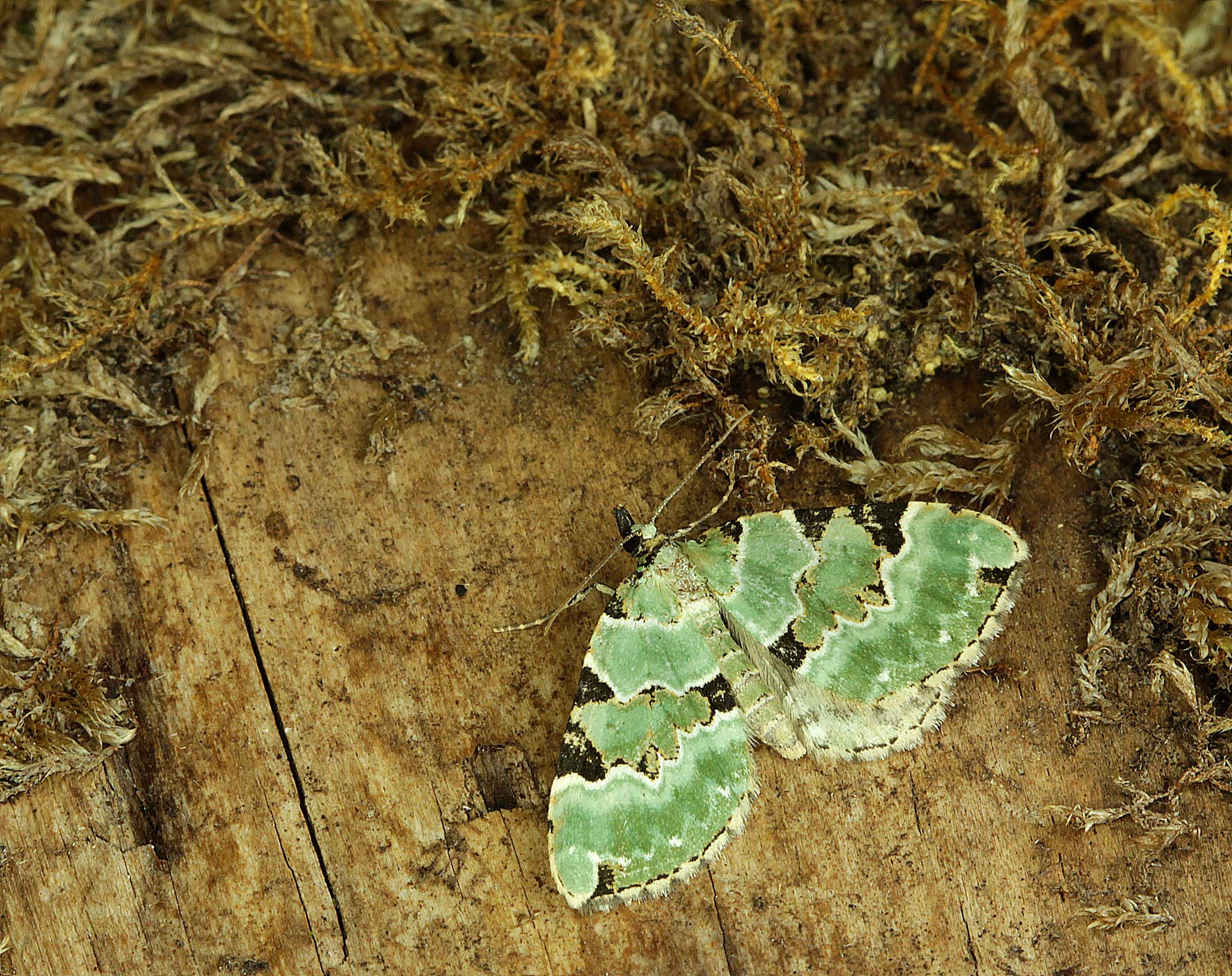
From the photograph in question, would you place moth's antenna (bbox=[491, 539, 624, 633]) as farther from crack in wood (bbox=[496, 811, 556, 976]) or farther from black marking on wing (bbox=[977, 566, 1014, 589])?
black marking on wing (bbox=[977, 566, 1014, 589])

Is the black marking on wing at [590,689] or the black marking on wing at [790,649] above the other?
the black marking on wing at [790,649]

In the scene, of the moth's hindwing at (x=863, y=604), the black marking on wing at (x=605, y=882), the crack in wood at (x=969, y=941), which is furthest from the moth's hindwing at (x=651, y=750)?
the crack in wood at (x=969, y=941)

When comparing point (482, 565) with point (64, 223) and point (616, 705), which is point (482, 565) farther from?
point (64, 223)

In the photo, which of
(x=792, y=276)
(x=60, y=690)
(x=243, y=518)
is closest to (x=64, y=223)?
(x=243, y=518)

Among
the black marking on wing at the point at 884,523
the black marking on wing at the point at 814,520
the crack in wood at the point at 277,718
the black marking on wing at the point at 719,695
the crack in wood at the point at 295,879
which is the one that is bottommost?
the crack in wood at the point at 295,879

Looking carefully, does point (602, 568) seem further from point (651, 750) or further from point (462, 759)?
point (462, 759)

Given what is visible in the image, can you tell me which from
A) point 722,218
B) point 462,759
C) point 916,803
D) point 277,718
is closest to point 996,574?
point 916,803

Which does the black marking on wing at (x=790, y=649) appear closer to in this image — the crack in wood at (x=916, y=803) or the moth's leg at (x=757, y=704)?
the moth's leg at (x=757, y=704)
